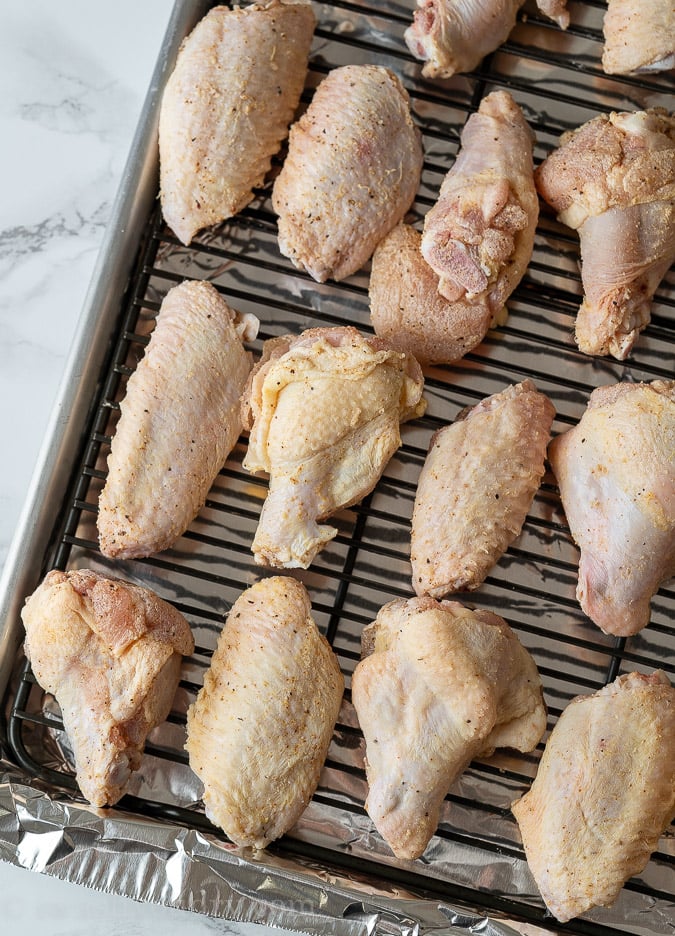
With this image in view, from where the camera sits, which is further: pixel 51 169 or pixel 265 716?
pixel 51 169

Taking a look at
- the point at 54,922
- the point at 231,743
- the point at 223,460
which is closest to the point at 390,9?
the point at 223,460

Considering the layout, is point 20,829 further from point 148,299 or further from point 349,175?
point 349,175

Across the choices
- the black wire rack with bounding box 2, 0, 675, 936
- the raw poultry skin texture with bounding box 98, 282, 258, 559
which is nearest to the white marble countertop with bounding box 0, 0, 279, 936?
the black wire rack with bounding box 2, 0, 675, 936

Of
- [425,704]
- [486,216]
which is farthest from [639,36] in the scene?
[425,704]

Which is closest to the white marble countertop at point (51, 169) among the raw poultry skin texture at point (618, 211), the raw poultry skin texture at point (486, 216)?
the raw poultry skin texture at point (486, 216)

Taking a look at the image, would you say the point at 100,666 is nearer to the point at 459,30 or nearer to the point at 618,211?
the point at 618,211

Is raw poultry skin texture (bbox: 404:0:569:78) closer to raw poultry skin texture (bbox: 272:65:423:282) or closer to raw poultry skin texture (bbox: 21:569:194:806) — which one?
raw poultry skin texture (bbox: 272:65:423:282)

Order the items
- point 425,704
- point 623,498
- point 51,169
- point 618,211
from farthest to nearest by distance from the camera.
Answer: point 51,169
point 618,211
point 623,498
point 425,704
